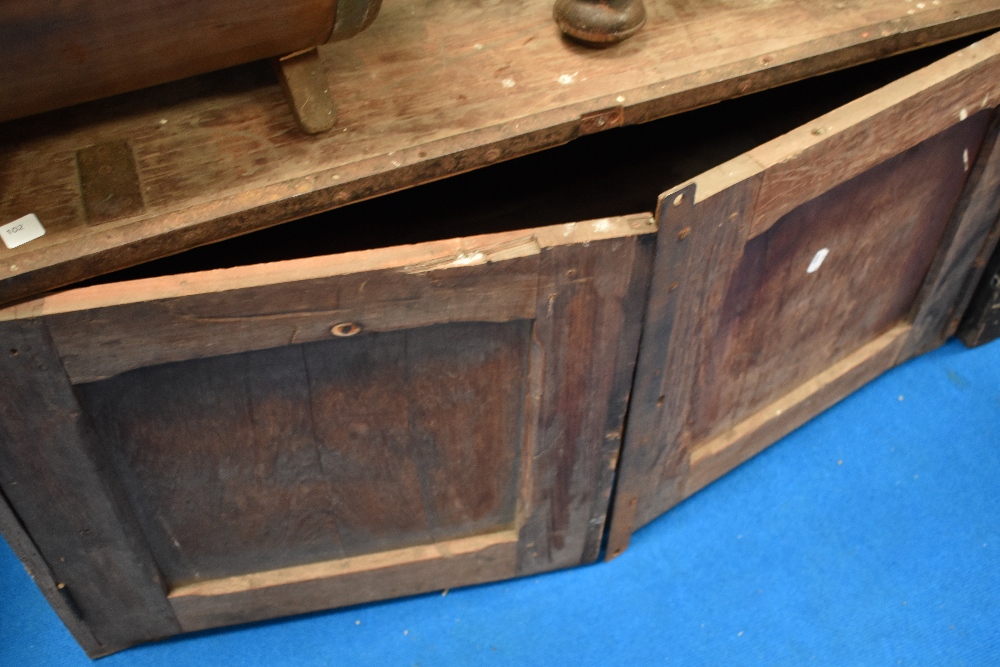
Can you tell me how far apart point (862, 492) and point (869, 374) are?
0.23 m

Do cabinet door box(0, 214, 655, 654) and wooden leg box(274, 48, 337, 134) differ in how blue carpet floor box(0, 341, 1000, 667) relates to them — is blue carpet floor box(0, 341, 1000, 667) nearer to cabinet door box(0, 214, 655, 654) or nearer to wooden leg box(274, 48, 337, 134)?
cabinet door box(0, 214, 655, 654)

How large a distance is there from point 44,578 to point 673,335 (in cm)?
91

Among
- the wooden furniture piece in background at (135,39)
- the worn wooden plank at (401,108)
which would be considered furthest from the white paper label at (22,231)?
the wooden furniture piece in background at (135,39)

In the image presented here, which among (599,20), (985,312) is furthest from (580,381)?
(985,312)

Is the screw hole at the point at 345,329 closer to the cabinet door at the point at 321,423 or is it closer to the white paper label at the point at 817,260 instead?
the cabinet door at the point at 321,423

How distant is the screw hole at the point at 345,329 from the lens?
3.63ft

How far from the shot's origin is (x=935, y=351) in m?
1.94

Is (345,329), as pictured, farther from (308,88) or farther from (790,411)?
(790,411)

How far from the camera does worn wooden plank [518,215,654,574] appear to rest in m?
1.12

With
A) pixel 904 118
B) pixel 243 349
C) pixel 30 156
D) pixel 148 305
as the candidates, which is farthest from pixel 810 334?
pixel 30 156

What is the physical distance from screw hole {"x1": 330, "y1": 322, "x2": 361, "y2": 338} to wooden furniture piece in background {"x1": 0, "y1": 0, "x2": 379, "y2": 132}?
33 centimetres

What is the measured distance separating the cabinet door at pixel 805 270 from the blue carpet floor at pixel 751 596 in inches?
3.4

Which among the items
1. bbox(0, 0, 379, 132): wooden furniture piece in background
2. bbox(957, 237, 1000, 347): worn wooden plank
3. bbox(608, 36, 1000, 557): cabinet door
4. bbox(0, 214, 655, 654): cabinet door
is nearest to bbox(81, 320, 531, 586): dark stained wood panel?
bbox(0, 214, 655, 654): cabinet door

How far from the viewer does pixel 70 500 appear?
123 centimetres
